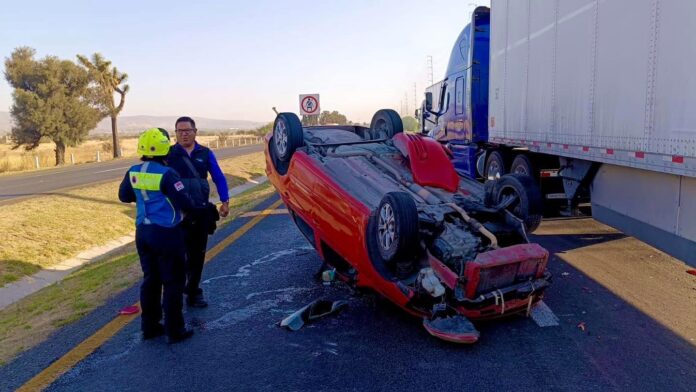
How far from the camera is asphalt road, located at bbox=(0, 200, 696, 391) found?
347 cm

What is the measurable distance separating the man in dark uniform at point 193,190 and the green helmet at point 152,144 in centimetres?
70

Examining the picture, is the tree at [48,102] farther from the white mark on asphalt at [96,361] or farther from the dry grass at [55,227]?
the white mark on asphalt at [96,361]

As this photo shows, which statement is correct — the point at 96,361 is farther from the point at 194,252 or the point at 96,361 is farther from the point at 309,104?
the point at 309,104

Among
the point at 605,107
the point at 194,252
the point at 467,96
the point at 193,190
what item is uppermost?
the point at 467,96

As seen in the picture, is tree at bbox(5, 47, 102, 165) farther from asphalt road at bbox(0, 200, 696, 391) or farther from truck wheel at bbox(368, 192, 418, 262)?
truck wheel at bbox(368, 192, 418, 262)

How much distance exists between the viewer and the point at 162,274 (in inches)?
170

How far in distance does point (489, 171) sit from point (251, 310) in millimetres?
6909

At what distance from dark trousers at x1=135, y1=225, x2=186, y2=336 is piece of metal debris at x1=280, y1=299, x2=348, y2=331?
889 mm

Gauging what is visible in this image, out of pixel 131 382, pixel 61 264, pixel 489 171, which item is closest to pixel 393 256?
pixel 131 382

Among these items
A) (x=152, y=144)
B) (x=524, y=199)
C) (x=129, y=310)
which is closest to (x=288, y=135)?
(x=152, y=144)

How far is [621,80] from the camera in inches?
204

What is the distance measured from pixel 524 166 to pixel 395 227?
16.9 ft

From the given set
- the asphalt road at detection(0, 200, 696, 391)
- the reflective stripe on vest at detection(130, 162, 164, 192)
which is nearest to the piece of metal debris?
the asphalt road at detection(0, 200, 696, 391)

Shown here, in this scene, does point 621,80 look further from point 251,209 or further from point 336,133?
point 251,209
